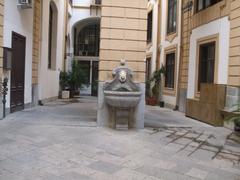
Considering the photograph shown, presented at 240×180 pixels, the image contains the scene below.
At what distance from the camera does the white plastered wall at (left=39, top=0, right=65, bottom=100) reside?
11.4 metres

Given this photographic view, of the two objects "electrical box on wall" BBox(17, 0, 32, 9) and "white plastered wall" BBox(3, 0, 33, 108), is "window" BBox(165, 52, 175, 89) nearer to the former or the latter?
"white plastered wall" BBox(3, 0, 33, 108)

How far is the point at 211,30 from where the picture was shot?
29.9 feet

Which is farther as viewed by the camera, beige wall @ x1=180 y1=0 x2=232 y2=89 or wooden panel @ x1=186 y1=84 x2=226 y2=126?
beige wall @ x1=180 y1=0 x2=232 y2=89

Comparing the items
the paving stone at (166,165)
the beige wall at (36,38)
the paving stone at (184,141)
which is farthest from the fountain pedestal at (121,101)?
the beige wall at (36,38)

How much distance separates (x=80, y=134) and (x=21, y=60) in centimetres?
411

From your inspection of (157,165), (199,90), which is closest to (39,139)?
(157,165)

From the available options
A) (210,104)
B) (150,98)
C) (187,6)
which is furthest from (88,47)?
(210,104)

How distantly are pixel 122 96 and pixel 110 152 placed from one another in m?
1.67

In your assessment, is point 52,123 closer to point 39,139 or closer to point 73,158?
point 39,139

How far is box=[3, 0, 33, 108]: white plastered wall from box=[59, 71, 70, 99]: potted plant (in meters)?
5.51

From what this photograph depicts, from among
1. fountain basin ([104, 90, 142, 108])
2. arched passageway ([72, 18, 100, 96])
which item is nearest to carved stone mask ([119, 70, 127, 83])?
fountain basin ([104, 90, 142, 108])

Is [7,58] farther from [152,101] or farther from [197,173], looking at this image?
[152,101]

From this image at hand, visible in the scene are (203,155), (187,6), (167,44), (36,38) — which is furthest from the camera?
(167,44)

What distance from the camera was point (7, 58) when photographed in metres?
7.60
